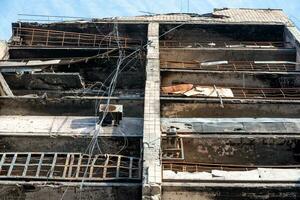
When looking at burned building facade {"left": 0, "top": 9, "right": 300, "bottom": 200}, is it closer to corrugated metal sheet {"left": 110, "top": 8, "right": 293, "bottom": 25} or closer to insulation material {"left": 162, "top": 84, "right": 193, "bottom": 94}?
insulation material {"left": 162, "top": 84, "right": 193, "bottom": 94}

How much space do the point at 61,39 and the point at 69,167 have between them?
29.5ft

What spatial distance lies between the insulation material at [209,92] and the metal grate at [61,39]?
4484 mm

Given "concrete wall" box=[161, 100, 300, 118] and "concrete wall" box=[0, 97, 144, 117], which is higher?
"concrete wall" box=[0, 97, 144, 117]

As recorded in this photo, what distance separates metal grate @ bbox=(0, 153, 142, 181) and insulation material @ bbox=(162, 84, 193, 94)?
381cm

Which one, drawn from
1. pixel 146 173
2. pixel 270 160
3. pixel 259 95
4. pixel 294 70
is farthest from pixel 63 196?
pixel 294 70

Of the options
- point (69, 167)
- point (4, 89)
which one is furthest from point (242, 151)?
point (4, 89)

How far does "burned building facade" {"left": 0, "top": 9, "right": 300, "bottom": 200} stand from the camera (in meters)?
12.2

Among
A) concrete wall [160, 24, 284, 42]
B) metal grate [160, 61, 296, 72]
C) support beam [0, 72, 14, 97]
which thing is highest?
concrete wall [160, 24, 284, 42]

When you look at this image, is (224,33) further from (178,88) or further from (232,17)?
(178,88)

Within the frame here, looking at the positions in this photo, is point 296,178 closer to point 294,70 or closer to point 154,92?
point 154,92

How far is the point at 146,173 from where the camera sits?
11.7 m

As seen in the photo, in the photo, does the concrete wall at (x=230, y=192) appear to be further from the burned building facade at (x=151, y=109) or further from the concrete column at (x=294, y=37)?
the concrete column at (x=294, y=37)

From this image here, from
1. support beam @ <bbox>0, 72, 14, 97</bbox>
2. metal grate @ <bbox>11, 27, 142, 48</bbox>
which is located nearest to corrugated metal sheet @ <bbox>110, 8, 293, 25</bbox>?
metal grate @ <bbox>11, 27, 142, 48</bbox>

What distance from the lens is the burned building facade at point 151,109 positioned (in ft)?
39.9
